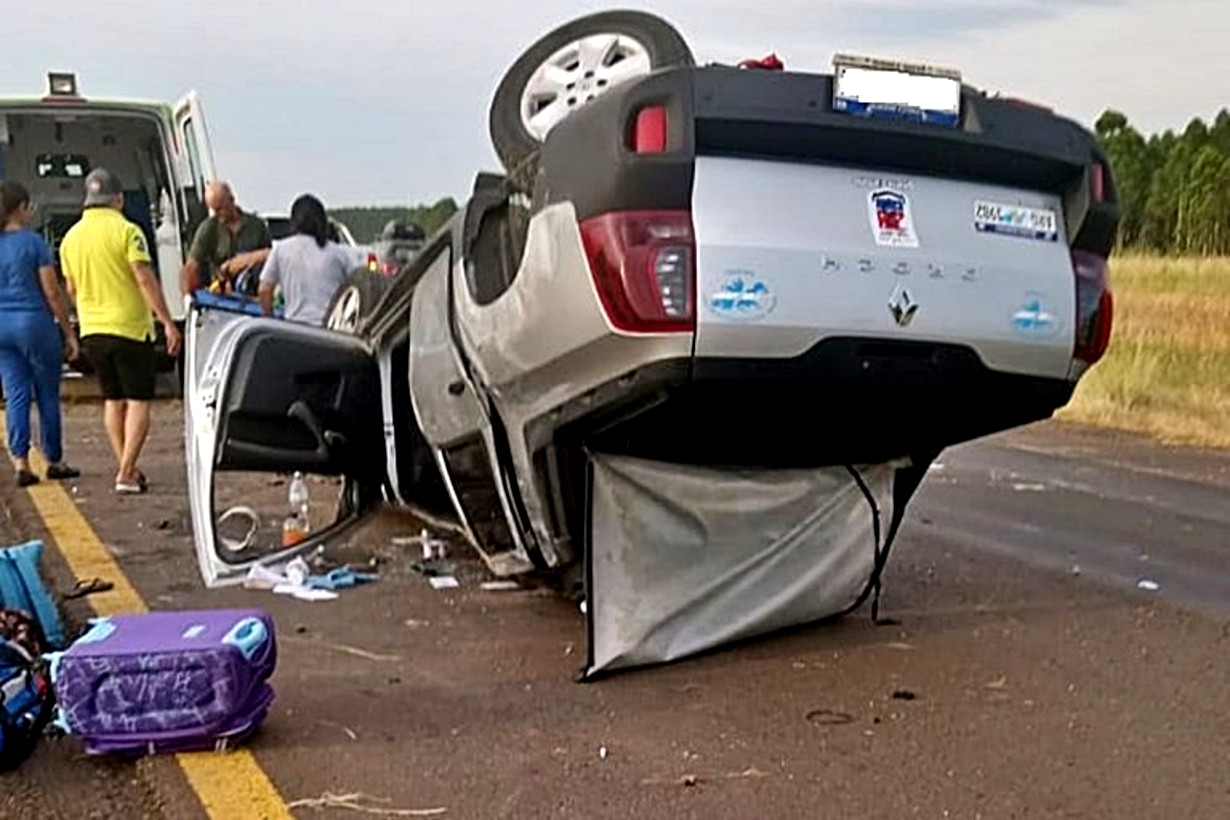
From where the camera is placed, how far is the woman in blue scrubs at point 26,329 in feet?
29.0

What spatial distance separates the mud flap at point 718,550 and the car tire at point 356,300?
235 centimetres

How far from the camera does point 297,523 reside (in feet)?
24.5

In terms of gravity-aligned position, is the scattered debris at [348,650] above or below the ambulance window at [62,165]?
below

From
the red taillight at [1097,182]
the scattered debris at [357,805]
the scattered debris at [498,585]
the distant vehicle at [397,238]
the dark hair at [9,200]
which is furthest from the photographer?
the distant vehicle at [397,238]

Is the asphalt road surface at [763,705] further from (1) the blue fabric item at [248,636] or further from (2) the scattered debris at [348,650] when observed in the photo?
(1) the blue fabric item at [248,636]

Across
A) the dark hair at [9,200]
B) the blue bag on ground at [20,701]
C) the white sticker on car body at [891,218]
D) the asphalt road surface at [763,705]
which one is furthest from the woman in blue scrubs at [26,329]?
the white sticker on car body at [891,218]

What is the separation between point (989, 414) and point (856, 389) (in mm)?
660

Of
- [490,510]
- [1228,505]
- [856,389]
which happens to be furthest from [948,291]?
[1228,505]

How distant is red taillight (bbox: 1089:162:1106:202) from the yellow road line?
118 inches

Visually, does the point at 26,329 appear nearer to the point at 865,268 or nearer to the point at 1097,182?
the point at 865,268

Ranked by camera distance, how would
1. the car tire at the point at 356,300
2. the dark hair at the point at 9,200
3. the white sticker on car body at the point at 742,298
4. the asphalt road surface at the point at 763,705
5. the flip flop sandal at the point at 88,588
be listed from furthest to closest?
the dark hair at the point at 9,200 < the car tire at the point at 356,300 < the flip flop sandal at the point at 88,588 < the white sticker on car body at the point at 742,298 < the asphalt road surface at the point at 763,705

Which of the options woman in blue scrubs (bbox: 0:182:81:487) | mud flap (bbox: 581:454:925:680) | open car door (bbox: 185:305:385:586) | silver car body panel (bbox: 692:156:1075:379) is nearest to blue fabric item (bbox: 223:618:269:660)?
mud flap (bbox: 581:454:925:680)

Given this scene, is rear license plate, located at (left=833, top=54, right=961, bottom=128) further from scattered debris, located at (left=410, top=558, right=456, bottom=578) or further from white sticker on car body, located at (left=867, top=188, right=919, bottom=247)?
scattered debris, located at (left=410, top=558, right=456, bottom=578)

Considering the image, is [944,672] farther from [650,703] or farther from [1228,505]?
[1228,505]
